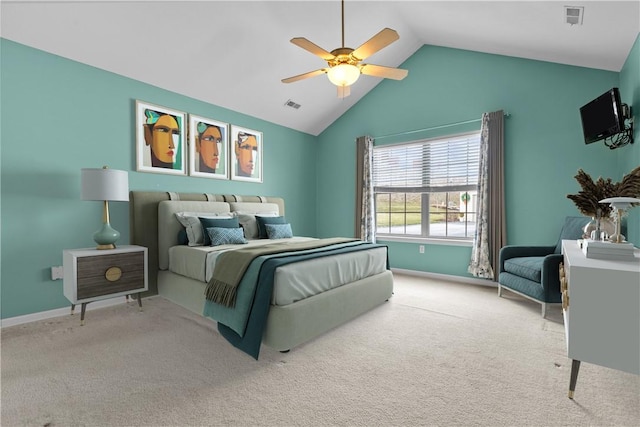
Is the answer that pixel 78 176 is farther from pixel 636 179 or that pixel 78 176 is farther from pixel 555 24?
pixel 555 24

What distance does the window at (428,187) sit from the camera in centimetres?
456

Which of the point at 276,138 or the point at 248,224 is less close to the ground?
the point at 276,138

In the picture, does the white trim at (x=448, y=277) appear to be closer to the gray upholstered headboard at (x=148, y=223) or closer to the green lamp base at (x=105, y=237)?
the gray upholstered headboard at (x=148, y=223)

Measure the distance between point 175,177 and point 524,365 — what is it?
13.6 ft

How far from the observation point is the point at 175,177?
4.03 meters

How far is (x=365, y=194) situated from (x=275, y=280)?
3421 mm

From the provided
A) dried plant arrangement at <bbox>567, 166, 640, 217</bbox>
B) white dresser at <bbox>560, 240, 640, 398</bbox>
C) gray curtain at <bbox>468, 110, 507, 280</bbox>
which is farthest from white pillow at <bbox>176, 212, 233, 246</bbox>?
gray curtain at <bbox>468, 110, 507, 280</bbox>

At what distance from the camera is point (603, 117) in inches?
112

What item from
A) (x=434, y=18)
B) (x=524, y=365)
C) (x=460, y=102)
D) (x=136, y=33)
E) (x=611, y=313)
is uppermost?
(x=434, y=18)

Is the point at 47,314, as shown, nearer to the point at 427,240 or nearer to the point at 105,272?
the point at 105,272

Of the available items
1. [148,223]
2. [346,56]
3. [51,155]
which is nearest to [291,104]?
[346,56]

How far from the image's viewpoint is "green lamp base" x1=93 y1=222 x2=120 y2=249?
3064mm

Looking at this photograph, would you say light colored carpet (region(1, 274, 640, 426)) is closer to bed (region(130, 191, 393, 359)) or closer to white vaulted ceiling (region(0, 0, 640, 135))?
bed (region(130, 191, 393, 359))

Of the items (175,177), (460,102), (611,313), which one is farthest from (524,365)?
(175,177)
